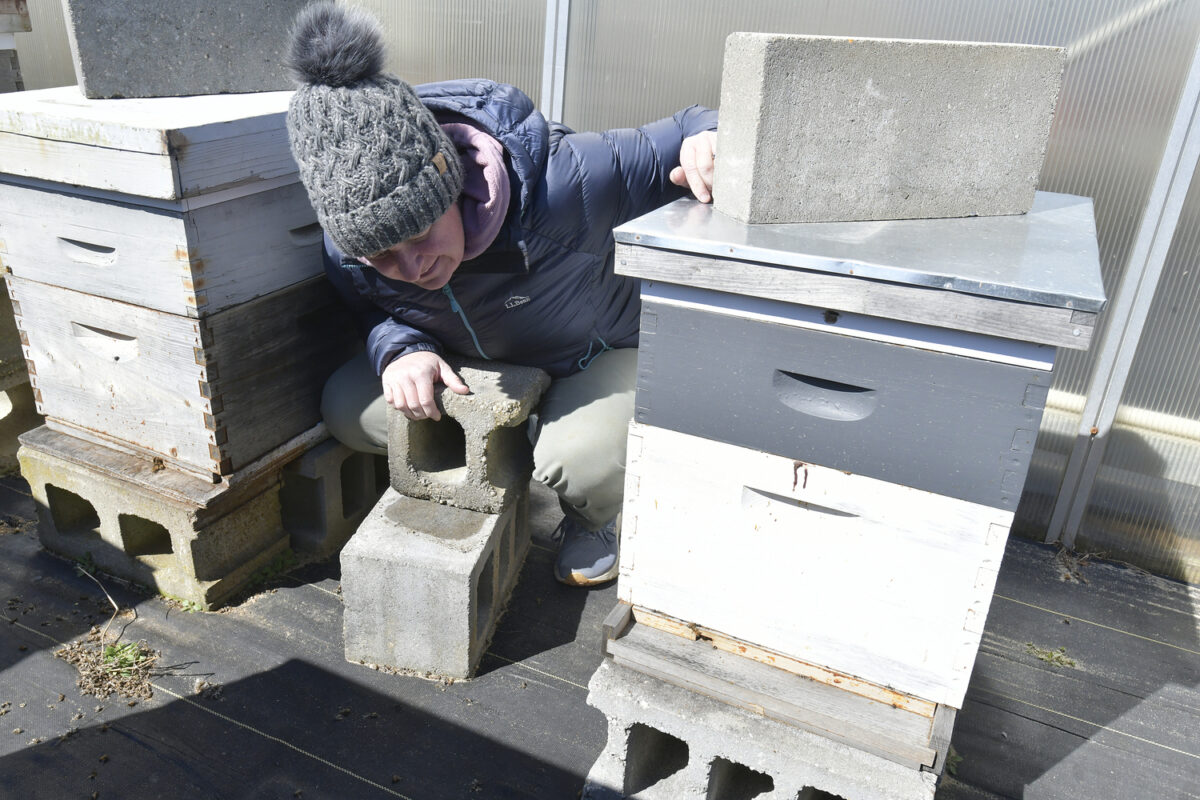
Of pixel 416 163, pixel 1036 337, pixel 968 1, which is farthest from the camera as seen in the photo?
pixel 968 1

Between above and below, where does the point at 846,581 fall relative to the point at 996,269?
below

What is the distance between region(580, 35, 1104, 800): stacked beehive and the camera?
1168mm

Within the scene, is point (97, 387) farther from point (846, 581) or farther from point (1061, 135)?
point (1061, 135)

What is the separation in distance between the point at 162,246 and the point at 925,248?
1.40 meters

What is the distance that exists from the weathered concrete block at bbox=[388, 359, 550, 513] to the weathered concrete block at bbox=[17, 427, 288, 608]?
0.41m

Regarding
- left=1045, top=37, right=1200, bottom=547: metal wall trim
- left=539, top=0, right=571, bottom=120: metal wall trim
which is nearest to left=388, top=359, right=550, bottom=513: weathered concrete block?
left=539, top=0, right=571, bottom=120: metal wall trim

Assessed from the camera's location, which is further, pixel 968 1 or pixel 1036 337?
pixel 968 1

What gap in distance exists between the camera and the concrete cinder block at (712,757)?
131 centimetres

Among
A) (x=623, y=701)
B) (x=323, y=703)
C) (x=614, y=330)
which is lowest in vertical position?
(x=323, y=703)

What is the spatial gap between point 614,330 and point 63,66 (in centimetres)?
264

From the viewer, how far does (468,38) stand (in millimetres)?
2646

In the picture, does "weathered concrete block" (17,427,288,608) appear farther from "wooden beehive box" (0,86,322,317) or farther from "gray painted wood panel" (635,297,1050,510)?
"gray painted wood panel" (635,297,1050,510)

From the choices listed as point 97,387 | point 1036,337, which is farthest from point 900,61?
point 97,387

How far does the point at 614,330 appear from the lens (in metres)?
2.00
